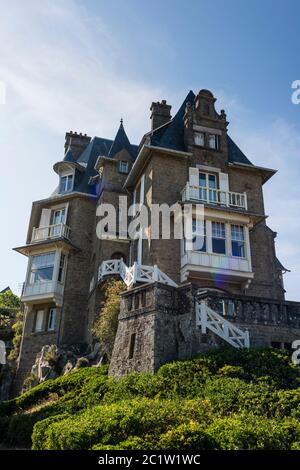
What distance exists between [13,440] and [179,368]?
5790 mm

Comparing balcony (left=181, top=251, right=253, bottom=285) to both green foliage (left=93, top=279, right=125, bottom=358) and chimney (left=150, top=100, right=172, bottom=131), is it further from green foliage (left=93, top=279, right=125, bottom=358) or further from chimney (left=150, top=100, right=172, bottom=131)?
chimney (left=150, top=100, right=172, bottom=131)

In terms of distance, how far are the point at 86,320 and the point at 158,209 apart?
8.37 metres

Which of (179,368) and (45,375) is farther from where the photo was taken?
(45,375)

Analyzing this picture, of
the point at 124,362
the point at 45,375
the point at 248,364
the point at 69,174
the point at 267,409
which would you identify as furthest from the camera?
the point at 69,174

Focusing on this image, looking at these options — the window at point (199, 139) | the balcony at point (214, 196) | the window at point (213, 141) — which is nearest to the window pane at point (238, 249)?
the balcony at point (214, 196)

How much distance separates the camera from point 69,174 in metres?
30.4

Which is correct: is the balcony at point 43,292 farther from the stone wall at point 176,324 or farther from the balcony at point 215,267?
the stone wall at point 176,324

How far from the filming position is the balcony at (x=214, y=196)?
22172 mm

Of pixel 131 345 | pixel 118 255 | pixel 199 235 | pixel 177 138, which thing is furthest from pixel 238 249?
pixel 131 345

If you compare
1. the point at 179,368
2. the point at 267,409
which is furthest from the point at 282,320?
the point at 267,409

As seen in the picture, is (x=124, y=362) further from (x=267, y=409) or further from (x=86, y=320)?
(x=86, y=320)
